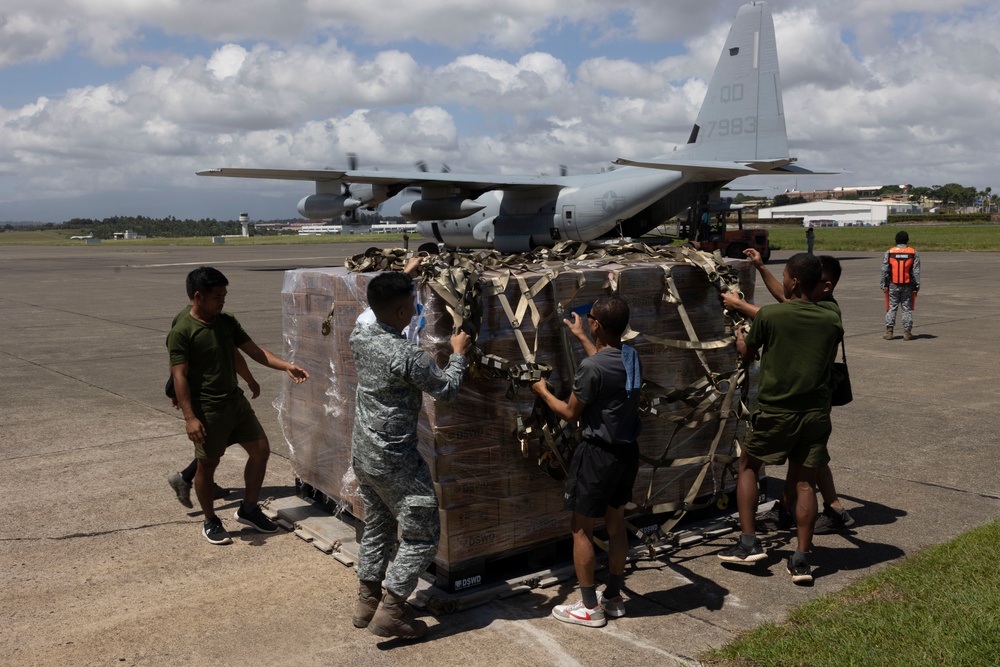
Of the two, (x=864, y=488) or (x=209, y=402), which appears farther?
(x=864, y=488)

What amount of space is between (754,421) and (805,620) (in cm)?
121

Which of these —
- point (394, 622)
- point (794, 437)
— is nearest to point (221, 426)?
point (394, 622)

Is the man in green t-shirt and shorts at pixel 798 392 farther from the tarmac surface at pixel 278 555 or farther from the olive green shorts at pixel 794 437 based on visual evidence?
the tarmac surface at pixel 278 555

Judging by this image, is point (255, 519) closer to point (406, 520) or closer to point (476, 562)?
point (476, 562)

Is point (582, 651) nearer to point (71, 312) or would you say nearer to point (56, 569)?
point (56, 569)

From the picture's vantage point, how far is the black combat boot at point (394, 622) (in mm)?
3943

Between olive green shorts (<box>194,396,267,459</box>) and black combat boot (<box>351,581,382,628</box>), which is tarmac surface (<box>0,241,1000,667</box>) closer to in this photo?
black combat boot (<box>351,581,382,628</box>)

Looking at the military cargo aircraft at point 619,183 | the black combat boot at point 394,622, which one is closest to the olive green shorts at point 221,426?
the black combat boot at point 394,622

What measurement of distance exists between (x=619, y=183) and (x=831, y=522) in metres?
20.6

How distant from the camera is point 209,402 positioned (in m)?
5.39

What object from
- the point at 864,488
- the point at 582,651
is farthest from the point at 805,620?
the point at 864,488

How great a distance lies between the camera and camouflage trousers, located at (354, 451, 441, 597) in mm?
4004

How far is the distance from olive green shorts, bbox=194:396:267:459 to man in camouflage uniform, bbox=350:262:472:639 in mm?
1697

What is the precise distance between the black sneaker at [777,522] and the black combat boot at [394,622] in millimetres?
2658
